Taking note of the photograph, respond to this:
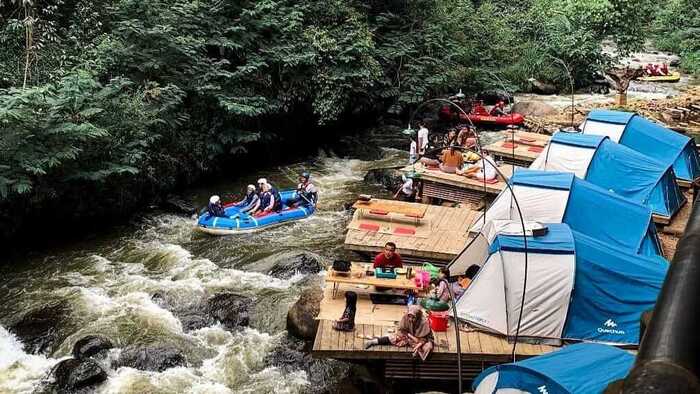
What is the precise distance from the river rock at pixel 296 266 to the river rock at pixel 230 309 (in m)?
1.27

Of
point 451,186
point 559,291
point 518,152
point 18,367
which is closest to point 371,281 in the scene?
point 559,291

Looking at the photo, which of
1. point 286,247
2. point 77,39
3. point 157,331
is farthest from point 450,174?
point 77,39

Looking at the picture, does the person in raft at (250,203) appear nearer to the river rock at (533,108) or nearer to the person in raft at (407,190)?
the person in raft at (407,190)

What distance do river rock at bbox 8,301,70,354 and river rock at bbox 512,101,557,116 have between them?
22087 mm

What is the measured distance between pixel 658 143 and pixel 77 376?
53.1ft

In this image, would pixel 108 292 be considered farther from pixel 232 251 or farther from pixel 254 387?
pixel 254 387

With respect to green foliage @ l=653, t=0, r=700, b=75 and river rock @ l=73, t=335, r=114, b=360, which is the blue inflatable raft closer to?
river rock @ l=73, t=335, r=114, b=360

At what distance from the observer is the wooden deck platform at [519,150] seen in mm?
19062

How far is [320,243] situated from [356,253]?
48.2 inches

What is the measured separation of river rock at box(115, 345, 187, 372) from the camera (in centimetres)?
978

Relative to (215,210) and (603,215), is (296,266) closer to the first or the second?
(215,210)

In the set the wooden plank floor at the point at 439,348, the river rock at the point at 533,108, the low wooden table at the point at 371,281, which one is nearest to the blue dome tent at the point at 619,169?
the low wooden table at the point at 371,281

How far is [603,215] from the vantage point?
12.1 m

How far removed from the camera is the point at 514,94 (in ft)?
104
